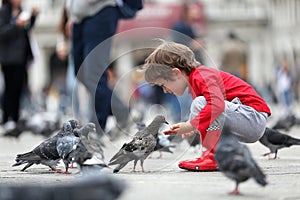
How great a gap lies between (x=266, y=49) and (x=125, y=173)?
5885 centimetres

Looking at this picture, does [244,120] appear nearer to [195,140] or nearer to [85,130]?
[195,140]

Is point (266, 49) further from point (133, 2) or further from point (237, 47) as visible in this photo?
point (133, 2)

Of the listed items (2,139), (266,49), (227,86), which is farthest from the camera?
(266,49)

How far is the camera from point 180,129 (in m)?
5.29

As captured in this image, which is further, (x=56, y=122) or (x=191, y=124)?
(x=56, y=122)

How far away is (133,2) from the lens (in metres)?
8.31

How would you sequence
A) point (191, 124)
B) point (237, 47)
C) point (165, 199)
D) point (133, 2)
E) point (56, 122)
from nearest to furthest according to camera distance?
point (165, 199) → point (191, 124) → point (133, 2) → point (56, 122) → point (237, 47)

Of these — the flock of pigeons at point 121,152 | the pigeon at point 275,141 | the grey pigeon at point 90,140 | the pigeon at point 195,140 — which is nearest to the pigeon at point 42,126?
the pigeon at point 195,140

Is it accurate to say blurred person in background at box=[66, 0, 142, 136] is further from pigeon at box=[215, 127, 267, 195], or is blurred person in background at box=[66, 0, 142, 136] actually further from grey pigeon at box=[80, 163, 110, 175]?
pigeon at box=[215, 127, 267, 195]

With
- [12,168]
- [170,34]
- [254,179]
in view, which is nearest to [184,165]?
[12,168]

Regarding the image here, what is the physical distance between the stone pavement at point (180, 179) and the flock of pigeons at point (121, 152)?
0.08 m

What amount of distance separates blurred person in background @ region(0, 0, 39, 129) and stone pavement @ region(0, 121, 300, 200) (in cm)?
422

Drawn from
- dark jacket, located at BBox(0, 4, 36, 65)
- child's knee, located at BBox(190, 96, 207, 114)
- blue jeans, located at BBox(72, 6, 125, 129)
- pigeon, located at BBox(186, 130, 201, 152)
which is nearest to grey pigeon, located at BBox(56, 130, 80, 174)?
child's knee, located at BBox(190, 96, 207, 114)

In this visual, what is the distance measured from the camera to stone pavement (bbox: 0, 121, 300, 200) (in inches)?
167
